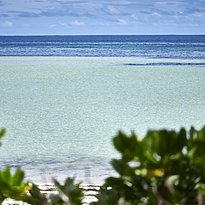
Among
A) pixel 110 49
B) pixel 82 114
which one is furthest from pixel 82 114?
pixel 110 49

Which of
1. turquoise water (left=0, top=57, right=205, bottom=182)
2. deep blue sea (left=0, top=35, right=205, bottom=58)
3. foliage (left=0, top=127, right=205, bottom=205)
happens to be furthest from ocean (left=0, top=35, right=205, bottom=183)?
deep blue sea (left=0, top=35, right=205, bottom=58)

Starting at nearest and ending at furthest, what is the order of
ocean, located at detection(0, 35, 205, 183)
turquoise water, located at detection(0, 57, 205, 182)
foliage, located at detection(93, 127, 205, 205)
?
foliage, located at detection(93, 127, 205, 205) → ocean, located at detection(0, 35, 205, 183) → turquoise water, located at detection(0, 57, 205, 182)

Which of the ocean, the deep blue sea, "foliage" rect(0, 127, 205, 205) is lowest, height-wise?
the deep blue sea

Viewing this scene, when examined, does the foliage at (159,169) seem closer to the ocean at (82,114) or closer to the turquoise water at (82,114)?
the turquoise water at (82,114)

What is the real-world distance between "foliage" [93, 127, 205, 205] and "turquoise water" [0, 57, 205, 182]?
63.1 inches

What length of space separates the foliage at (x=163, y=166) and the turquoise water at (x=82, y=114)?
5.26 ft

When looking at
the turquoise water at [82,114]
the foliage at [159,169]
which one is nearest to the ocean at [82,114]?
the turquoise water at [82,114]

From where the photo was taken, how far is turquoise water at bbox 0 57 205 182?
10.2 metres

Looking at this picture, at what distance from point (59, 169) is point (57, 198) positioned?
332 inches

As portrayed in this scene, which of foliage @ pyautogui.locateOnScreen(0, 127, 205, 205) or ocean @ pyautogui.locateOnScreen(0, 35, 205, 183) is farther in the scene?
ocean @ pyautogui.locateOnScreen(0, 35, 205, 183)

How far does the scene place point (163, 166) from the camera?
0.87 m

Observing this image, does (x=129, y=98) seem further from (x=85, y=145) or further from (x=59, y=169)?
(x=59, y=169)

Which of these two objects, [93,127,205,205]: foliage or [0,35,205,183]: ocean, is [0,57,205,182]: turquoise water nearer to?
[0,35,205,183]: ocean

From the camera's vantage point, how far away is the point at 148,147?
2.77 feet
